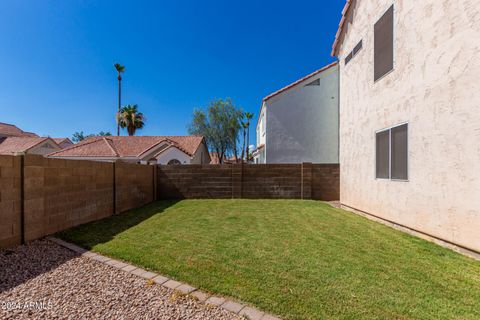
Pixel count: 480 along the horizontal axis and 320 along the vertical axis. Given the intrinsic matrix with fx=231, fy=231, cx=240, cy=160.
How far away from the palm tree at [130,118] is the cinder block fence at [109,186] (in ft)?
79.7

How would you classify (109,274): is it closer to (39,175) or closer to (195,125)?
(39,175)

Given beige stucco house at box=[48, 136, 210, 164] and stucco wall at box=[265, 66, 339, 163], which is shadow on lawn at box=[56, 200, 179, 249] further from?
beige stucco house at box=[48, 136, 210, 164]

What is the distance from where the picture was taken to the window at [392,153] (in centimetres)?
620

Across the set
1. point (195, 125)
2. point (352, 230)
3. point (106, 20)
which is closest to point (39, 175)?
point (352, 230)

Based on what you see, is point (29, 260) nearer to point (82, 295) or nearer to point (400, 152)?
point (82, 295)

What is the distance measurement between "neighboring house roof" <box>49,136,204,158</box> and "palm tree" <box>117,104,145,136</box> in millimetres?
7103

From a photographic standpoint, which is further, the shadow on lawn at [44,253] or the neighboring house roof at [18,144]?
the neighboring house roof at [18,144]

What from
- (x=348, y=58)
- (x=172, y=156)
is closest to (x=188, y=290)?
(x=348, y=58)

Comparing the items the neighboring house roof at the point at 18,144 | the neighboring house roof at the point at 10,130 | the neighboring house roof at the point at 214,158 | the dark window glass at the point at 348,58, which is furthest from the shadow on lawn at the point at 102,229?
the neighboring house roof at the point at 10,130

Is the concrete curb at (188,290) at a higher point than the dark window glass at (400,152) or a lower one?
lower

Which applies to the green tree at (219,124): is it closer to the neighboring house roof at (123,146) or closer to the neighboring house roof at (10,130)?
the neighboring house roof at (123,146)

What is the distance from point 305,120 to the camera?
14055 mm

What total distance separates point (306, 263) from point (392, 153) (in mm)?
4690

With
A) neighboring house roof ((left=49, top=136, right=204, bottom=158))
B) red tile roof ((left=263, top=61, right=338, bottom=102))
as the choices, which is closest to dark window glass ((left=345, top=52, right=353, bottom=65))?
red tile roof ((left=263, top=61, right=338, bottom=102))
